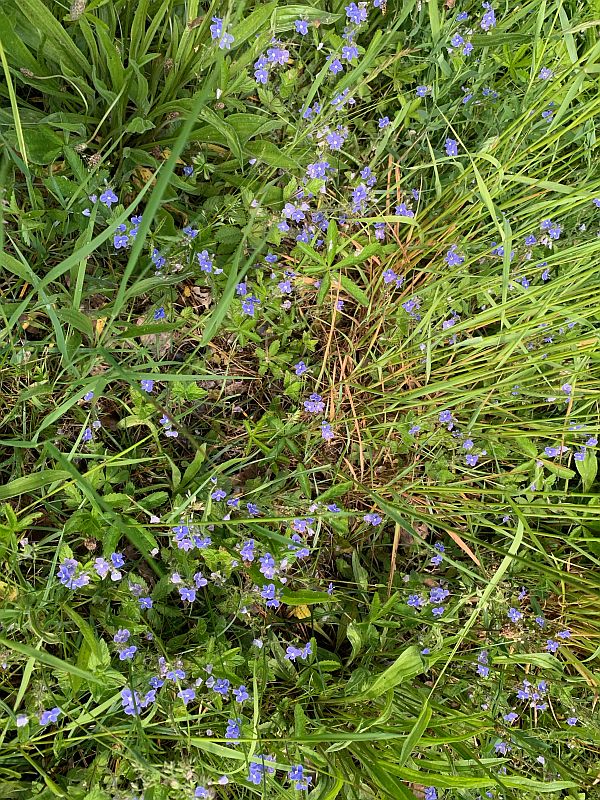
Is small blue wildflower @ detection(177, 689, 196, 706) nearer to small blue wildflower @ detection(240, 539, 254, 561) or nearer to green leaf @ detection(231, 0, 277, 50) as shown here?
small blue wildflower @ detection(240, 539, 254, 561)

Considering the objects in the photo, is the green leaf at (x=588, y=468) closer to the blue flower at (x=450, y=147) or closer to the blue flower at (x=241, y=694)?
the blue flower at (x=450, y=147)

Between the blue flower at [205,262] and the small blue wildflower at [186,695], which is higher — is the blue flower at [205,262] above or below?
above

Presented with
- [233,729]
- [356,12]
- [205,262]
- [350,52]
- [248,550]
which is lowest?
[233,729]

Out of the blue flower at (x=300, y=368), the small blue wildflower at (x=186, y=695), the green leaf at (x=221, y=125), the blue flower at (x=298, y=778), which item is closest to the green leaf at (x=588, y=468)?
the blue flower at (x=300, y=368)

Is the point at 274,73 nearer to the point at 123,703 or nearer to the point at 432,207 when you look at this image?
the point at 432,207

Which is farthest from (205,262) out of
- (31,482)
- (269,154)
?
(31,482)

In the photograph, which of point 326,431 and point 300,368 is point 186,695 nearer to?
point 326,431

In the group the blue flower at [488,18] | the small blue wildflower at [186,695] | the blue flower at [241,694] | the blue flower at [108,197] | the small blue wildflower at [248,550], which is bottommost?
the blue flower at [241,694]

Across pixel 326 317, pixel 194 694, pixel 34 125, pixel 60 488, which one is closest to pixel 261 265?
pixel 326 317

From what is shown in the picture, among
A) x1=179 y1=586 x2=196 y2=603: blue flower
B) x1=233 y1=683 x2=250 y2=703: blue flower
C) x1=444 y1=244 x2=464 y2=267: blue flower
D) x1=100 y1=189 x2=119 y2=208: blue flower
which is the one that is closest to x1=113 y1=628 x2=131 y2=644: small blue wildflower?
x1=179 y1=586 x2=196 y2=603: blue flower
